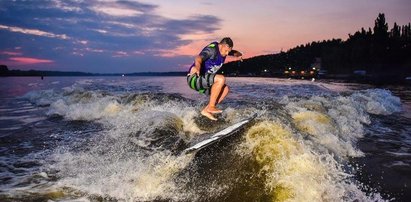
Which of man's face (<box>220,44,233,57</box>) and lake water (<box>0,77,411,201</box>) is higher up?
man's face (<box>220,44,233,57</box>)

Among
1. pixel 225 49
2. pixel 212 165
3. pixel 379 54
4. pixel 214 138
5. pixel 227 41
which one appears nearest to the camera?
pixel 212 165

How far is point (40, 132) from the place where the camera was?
1236 centimetres

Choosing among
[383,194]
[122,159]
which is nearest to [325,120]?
[383,194]

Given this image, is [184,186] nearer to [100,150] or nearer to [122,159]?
[122,159]

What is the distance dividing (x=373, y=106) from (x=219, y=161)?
15.3 m

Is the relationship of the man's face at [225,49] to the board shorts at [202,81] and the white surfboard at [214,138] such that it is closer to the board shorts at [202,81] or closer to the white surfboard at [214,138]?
the board shorts at [202,81]

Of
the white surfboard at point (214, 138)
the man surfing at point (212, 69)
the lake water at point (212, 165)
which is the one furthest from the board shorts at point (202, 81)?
the white surfboard at point (214, 138)

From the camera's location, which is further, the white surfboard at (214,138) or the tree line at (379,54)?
the tree line at (379,54)

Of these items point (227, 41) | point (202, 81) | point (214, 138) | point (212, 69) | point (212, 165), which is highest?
point (227, 41)

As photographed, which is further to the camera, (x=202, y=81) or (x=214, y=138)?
(x=202, y=81)

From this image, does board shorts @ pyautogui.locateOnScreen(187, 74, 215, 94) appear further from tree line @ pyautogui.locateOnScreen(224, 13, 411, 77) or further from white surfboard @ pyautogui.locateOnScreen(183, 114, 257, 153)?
tree line @ pyautogui.locateOnScreen(224, 13, 411, 77)

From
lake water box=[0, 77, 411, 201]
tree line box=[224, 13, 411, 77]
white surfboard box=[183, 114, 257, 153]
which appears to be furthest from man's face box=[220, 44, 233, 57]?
tree line box=[224, 13, 411, 77]

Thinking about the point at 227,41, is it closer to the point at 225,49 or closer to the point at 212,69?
the point at 225,49

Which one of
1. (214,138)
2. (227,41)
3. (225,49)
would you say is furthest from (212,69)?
(214,138)
